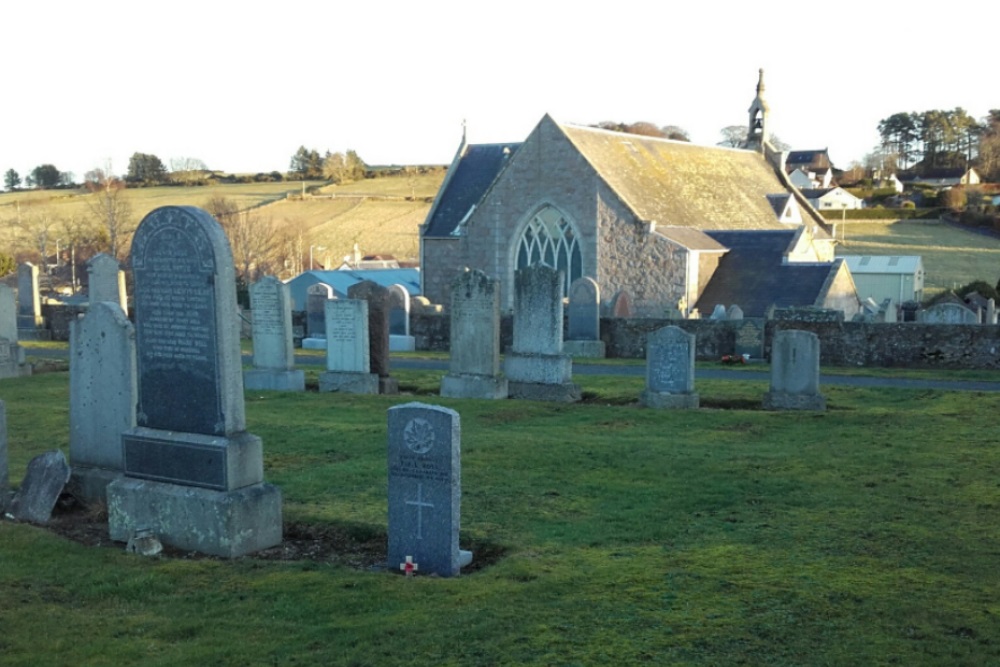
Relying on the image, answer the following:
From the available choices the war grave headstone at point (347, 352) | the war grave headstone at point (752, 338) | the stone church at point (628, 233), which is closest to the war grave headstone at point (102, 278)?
the war grave headstone at point (347, 352)

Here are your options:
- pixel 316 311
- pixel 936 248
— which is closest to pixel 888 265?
pixel 936 248

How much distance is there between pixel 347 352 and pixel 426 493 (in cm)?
1092

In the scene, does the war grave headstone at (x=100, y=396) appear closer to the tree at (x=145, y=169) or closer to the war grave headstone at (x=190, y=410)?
the war grave headstone at (x=190, y=410)

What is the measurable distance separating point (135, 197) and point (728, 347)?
76.5m

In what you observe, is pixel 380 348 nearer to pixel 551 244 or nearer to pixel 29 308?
pixel 29 308

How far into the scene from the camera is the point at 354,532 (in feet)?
28.6

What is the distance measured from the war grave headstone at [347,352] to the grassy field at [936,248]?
45.5 meters

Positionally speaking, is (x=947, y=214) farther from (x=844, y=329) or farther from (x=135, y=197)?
(x=135, y=197)

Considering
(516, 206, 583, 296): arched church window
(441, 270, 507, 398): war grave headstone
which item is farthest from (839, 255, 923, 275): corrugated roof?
(441, 270, 507, 398): war grave headstone

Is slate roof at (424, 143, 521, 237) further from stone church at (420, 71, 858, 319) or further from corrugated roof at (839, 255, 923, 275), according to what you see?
corrugated roof at (839, 255, 923, 275)

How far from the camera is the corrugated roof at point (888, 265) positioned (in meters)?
45.8

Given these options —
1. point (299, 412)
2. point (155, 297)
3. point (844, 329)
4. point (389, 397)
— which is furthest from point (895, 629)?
point (844, 329)

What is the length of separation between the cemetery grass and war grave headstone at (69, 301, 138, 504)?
1099 millimetres

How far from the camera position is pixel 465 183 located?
1746 inches
